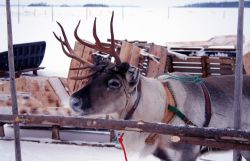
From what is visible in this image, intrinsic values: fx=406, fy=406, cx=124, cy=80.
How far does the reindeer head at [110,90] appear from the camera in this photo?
2.77 metres

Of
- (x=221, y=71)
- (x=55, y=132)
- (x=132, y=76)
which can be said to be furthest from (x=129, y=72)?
(x=221, y=71)

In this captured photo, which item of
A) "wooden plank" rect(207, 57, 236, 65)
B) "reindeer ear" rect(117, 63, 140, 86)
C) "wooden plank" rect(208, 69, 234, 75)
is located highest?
"reindeer ear" rect(117, 63, 140, 86)

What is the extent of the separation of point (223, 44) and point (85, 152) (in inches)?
135

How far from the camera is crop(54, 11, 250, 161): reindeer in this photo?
283cm

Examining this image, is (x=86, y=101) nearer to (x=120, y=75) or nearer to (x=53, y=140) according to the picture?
(x=120, y=75)

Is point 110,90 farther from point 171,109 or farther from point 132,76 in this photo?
point 171,109

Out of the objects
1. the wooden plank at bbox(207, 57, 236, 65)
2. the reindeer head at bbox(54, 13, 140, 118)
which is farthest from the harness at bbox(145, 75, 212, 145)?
the wooden plank at bbox(207, 57, 236, 65)

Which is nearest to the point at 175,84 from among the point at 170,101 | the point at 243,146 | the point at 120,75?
the point at 170,101

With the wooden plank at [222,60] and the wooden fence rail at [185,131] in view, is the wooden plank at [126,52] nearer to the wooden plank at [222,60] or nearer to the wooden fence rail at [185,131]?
the wooden plank at [222,60]

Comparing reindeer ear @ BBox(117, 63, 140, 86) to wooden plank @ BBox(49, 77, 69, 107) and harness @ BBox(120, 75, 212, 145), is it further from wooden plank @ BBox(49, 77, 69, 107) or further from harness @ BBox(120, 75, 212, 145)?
wooden plank @ BBox(49, 77, 69, 107)

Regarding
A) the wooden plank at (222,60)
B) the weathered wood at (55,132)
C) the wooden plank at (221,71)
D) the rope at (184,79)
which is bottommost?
the weathered wood at (55,132)

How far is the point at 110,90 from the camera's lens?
9.34 feet

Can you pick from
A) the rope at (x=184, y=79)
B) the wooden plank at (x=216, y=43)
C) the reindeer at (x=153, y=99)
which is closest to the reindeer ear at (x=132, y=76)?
the reindeer at (x=153, y=99)

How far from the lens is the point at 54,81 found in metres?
5.93
